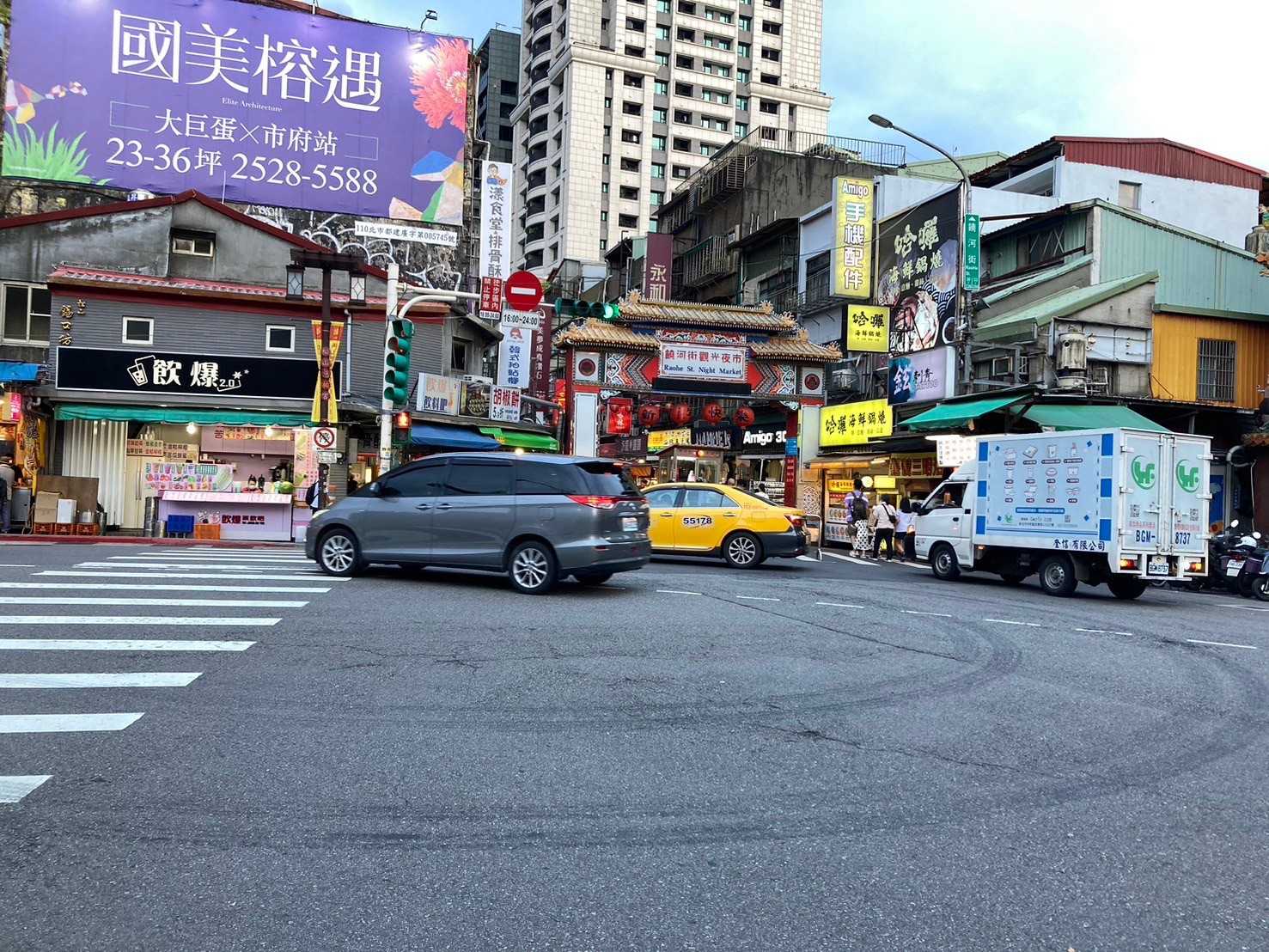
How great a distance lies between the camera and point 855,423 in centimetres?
2888

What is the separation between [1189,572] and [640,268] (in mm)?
37845

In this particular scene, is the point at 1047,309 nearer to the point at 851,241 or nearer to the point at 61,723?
the point at 851,241

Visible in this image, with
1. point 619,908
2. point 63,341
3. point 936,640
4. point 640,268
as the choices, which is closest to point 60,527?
point 63,341

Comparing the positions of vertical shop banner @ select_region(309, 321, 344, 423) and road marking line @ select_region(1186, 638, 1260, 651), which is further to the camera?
vertical shop banner @ select_region(309, 321, 344, 423)

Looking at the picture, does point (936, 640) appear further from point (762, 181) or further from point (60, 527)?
point (762, 181)

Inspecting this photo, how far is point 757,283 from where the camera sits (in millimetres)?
41531

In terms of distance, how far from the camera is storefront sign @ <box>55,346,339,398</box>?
25.1m

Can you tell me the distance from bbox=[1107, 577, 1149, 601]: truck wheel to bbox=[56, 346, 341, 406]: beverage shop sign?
1934cm

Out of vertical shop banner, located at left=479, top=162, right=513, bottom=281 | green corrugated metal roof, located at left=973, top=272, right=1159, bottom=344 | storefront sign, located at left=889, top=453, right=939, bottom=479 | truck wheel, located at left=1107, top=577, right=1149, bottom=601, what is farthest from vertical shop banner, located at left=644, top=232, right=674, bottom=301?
truck wheel, located at left=1107, top=577, right=1149, bottom=601

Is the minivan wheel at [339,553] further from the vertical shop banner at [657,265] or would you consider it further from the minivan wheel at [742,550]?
the vertical shop banner at [657,265]

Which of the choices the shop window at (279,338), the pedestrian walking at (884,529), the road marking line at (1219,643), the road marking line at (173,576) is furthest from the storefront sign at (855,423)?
the road marking line at (173,576)

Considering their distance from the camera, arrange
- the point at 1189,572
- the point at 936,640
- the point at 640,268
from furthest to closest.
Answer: the point at 640,268 → the point at 1189,572 → the point at 936,640

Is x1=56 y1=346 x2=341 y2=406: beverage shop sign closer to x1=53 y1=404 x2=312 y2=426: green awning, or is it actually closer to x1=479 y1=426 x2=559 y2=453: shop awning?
x1=53 y1=404 x2=312 y2=426: green awning

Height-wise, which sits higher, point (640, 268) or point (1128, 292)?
point (640, 268)
